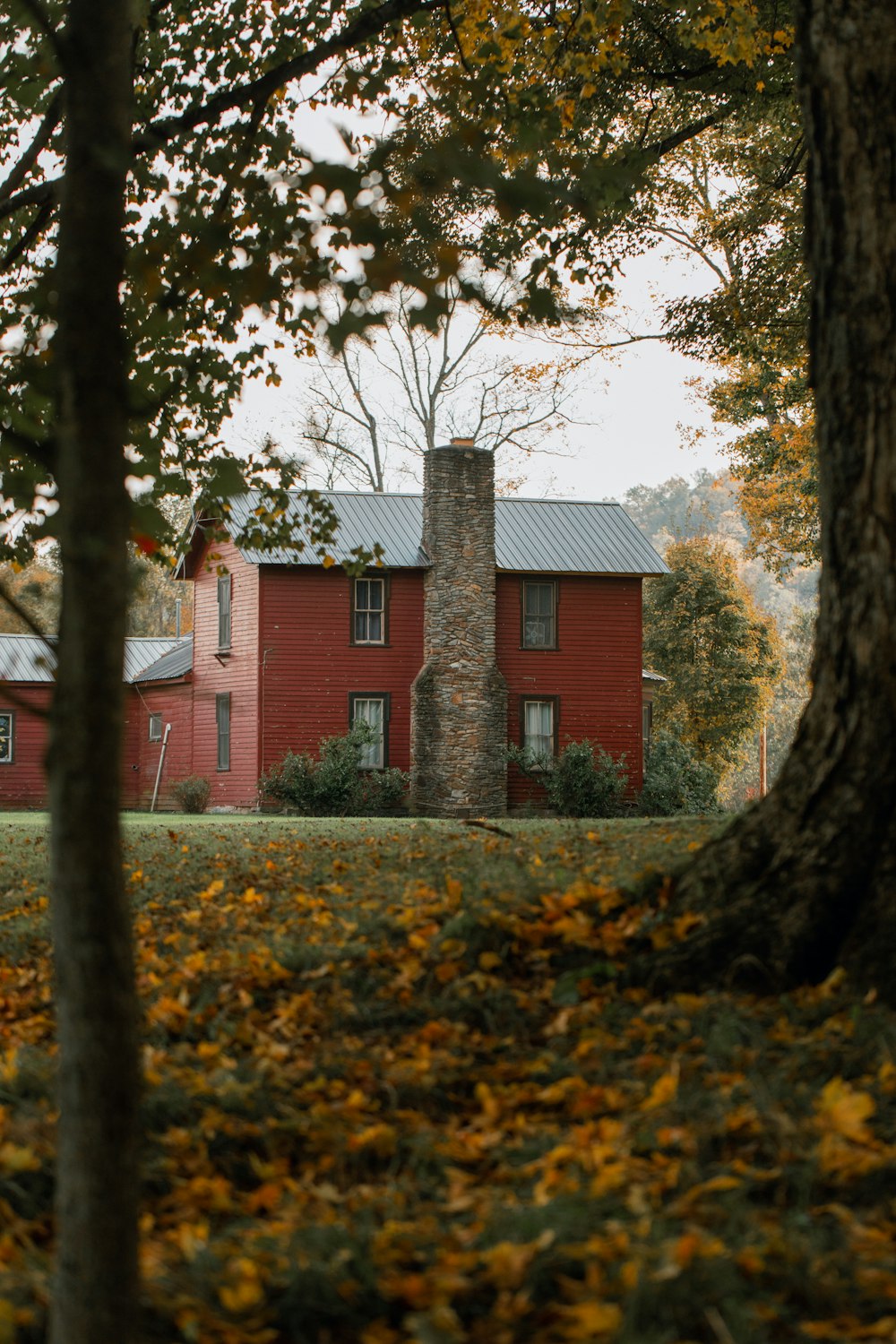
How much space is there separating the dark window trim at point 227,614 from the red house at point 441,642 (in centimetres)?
5

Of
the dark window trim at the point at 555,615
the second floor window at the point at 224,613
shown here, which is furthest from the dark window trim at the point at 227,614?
the dark window trim at the point at 555,615

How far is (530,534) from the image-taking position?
32062mm

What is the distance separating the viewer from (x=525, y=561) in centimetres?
3089

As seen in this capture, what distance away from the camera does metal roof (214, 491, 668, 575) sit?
30.7 meters

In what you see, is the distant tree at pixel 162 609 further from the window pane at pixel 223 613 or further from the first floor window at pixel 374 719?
the first floor window at pixel 374 719

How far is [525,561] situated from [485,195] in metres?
27.6

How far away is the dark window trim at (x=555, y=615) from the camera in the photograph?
31.0 m

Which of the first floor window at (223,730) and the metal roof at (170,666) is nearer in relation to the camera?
the first floor window at (223,730)

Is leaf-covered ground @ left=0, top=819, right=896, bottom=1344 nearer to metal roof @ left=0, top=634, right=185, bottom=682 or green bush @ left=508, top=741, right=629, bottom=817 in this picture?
green bush @ left=508, top=741, right=629, bottom=817

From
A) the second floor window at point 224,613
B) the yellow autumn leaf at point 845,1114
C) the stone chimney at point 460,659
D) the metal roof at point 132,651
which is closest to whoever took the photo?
the yellow autumn leaf at point 845,1114

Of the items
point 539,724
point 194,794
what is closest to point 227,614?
point 194,794

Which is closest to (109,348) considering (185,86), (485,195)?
(485,195)

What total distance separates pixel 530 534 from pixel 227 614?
7.68m

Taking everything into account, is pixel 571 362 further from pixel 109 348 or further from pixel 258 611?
pixel 109 348
